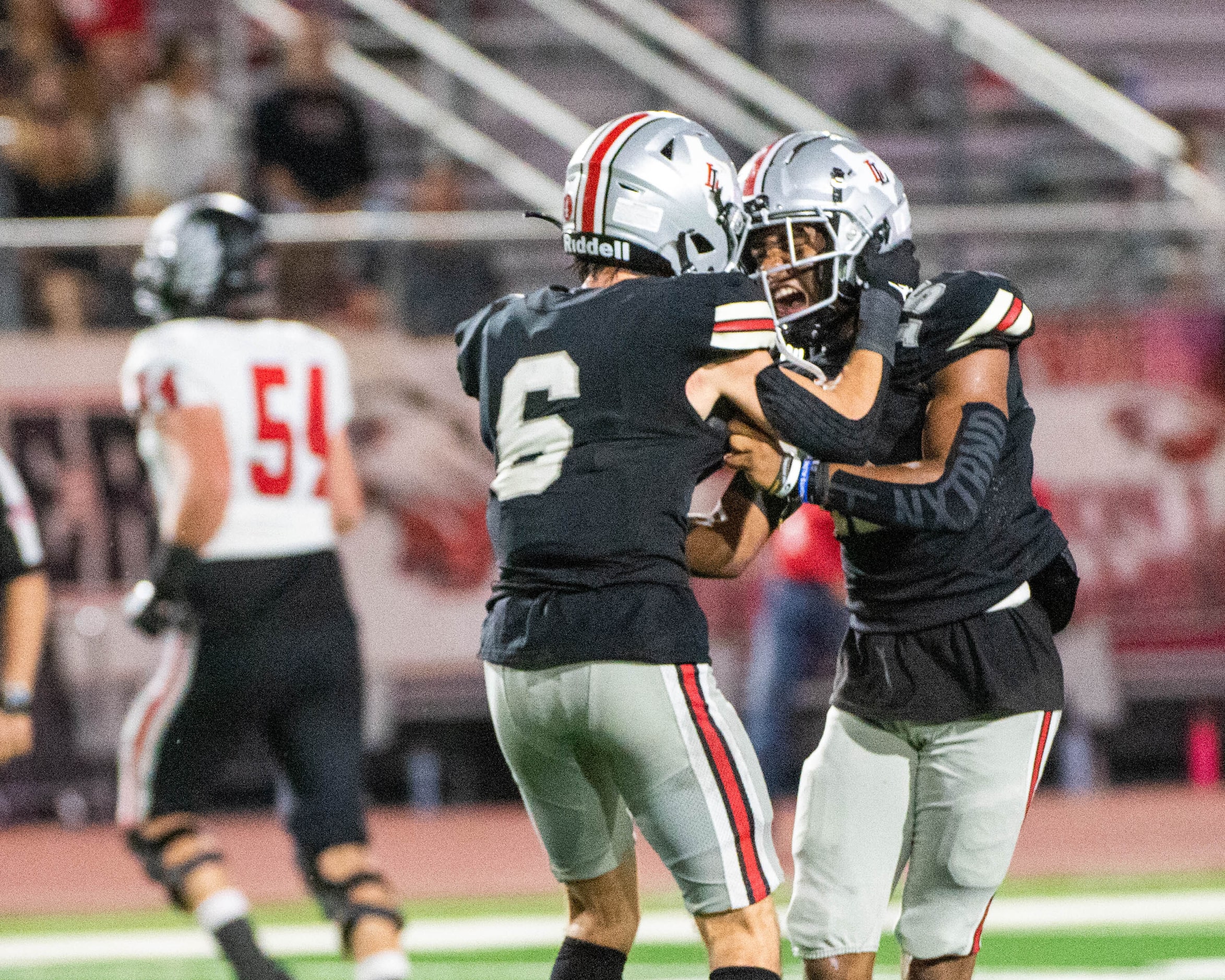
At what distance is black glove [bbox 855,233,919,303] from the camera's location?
3.61 m

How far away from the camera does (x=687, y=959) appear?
5594 millimetres

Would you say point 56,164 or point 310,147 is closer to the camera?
point 56,164

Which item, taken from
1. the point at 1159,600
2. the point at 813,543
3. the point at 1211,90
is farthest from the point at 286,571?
the point at 1211,90

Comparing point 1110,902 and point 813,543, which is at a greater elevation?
point 813,543

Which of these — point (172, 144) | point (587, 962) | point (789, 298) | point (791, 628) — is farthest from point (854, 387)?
point (172, 144)

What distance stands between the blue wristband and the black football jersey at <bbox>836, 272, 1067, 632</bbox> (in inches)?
6.3

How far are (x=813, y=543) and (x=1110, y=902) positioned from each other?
181 centimetres

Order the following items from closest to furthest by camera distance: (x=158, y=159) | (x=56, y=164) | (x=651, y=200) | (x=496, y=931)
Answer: (x=651, y=200) → (x=496, y=931) → (x=56, y=164) → (x=158, y=159)

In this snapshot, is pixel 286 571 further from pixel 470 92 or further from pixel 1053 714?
pixel 470 92

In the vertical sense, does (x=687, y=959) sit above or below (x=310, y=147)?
below

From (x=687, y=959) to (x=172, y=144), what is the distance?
5.35 m

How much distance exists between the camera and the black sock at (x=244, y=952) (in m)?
4.44

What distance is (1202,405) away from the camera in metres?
8.76

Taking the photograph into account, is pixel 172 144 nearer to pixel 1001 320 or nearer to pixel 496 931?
pixel 496 931
